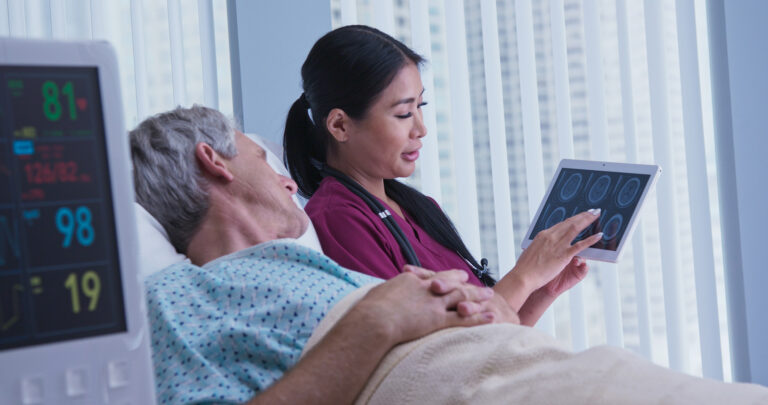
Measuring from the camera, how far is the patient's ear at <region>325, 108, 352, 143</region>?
195 cm

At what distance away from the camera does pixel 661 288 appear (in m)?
2.65

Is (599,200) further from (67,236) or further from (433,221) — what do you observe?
(67,236)

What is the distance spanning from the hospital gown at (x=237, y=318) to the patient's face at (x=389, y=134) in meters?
0.60

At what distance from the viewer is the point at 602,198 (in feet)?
6.20

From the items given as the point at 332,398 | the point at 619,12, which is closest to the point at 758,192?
the point at 619,12

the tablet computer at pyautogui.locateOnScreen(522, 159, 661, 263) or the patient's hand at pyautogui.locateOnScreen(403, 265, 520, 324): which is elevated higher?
the tablet computer at pyautogui.locateOnScreen(522, 159, 661, 263)

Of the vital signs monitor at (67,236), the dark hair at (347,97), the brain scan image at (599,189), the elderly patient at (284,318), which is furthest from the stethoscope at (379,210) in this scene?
the vital signs monitor at (67,236)

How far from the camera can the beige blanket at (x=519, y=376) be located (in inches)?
38.6

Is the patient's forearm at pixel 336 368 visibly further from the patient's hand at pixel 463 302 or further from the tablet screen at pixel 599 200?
the tablet screen at pixel 599 200

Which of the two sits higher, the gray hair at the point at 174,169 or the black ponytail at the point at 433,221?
the gray hair at the point at 174,169

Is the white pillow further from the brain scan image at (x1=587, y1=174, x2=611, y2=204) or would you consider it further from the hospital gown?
the brain scan image at (x1=587, y1=174, x2=611, y2=204)

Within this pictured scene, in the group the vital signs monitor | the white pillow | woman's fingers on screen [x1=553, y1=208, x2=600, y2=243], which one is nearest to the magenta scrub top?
woman's fingers on screen [x1=553, y1=208, x2=600, y2=243]

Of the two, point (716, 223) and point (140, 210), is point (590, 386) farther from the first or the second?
point (716, 223)

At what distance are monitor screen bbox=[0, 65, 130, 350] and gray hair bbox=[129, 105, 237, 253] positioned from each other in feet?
2.47
